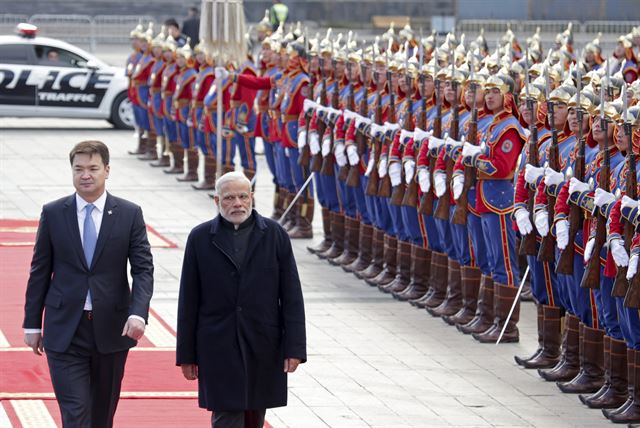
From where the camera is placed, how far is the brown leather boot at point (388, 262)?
48.8 ft

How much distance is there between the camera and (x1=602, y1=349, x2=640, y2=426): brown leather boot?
33.0 feet

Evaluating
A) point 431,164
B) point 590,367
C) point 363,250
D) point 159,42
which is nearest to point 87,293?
point 590,367

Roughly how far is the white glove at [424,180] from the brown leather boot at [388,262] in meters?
1.52

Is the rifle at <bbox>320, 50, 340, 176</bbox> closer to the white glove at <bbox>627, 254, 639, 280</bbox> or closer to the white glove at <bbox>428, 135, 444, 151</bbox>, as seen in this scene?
the white glove at <bbox>428, 135, 444, 151</bbox>

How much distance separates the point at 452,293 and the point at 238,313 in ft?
18.5

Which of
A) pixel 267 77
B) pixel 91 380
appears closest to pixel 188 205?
pixel 267 77

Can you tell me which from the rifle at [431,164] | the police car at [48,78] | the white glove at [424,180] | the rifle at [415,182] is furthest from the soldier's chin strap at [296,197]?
the police car at [48,78]

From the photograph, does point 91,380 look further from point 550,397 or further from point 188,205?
point 188,205

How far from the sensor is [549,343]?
11.7 meters

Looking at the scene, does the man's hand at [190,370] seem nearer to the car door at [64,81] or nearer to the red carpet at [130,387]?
the red carpet at [130,387]

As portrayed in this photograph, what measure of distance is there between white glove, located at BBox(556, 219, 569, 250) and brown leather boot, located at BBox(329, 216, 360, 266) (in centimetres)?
530

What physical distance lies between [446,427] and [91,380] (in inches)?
96.9

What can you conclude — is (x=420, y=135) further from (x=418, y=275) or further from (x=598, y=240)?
(x=598, y=240)

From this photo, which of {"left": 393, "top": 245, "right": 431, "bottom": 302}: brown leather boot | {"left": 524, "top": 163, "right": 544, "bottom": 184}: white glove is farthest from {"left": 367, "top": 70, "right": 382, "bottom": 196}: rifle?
{"left": 524, "top": 163, "right": 544, "bottom": 184}: white glove
